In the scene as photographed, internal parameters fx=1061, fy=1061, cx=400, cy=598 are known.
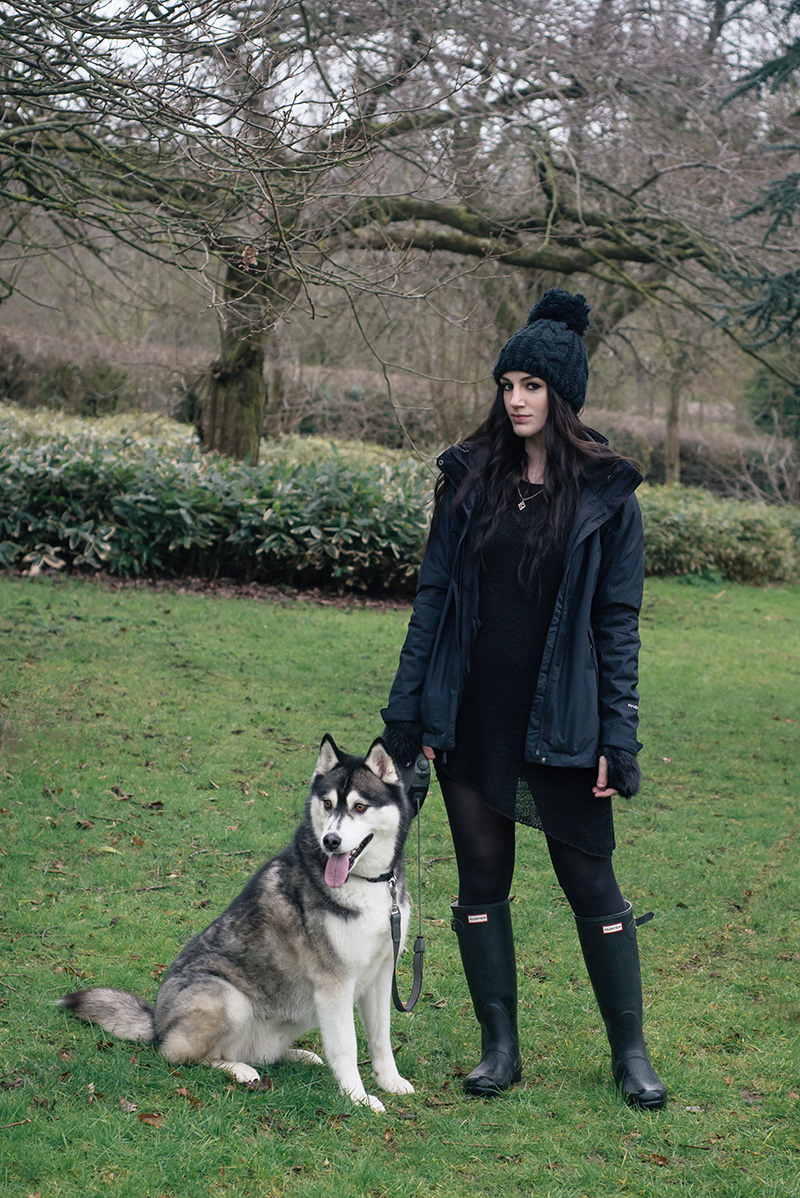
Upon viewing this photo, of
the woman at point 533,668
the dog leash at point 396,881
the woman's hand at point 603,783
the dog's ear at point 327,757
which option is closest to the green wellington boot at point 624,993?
the woman at point 533,668

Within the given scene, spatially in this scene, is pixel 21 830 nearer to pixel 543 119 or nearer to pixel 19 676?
pixel 19 676

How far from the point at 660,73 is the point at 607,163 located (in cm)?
98

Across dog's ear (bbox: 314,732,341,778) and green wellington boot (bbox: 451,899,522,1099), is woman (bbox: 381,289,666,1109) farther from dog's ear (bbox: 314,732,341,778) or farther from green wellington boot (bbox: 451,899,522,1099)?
dog's ear (bbox: 314,732,341,778)

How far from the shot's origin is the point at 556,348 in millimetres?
3223

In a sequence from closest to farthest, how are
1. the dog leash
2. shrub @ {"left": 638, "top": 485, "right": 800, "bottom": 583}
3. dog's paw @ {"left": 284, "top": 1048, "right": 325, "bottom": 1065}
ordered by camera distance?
the dog leash → dog's paw @ {"left": 284, "top": 1048, "right": 325, "bottom": 1065} → shrub @ {"left": 638, "top": 485, "right": 800, "bottom": 583}

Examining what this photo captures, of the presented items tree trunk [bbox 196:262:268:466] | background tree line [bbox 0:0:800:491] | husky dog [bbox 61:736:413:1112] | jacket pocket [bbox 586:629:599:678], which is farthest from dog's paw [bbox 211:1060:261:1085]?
tree trunk [bbox 196:262:268:466]

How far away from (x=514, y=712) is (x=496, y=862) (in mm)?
524

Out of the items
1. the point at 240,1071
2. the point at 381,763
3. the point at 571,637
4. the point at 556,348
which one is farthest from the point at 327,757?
the point at 556,348

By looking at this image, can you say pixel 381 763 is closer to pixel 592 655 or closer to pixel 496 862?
pixel 496 862

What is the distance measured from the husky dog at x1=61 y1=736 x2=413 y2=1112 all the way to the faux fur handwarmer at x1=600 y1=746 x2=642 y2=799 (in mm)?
679

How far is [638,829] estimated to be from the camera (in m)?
6.50

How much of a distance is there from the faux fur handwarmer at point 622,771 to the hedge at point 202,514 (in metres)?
8.83

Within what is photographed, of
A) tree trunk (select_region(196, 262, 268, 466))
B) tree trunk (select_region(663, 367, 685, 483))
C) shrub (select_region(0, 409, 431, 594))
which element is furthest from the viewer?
tree trunk (select_region(663, 367, 685, 483))

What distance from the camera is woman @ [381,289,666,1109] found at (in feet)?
10.5
